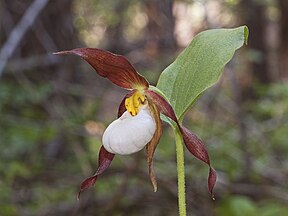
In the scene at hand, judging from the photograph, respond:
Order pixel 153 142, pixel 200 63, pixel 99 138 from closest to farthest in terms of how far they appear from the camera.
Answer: pixel 200 63 < pixel 153 142 < pixel 99 138

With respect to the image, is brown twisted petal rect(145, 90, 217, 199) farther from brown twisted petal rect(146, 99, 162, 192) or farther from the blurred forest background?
the blurred forest background

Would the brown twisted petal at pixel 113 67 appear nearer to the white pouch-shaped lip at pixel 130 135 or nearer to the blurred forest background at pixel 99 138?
the white pouch-shaped lip at pixel 130 135

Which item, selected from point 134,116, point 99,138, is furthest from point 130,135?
point 99,138

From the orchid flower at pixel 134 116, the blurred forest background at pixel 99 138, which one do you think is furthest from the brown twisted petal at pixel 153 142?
the blurred forest background at pixel 99 138

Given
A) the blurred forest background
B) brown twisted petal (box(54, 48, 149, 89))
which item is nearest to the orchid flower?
brown twisted petal (box(54, 48, 149, 89))

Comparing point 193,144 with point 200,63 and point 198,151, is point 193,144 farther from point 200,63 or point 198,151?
point 200,63

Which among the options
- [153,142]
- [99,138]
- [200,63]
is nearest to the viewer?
[200,63]

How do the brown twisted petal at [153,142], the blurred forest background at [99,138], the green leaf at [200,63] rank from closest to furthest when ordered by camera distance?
1. the green leaf at [200,63]
2. the brown twisted petal at [153,142]
3. the blurred forest background at [99,138]
